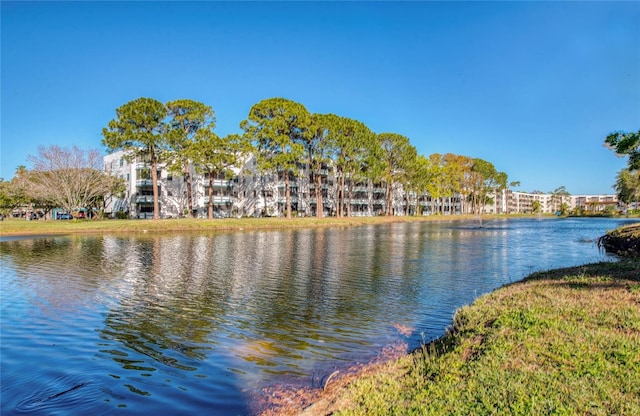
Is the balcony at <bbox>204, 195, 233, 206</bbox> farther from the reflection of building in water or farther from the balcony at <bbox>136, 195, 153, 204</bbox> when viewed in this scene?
the balcony at <bbox>136, 195, 153, 204</bbox>

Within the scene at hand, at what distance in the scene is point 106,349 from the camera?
9266 millimetres

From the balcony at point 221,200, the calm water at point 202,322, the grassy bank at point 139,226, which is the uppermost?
the balcony at point 221,200

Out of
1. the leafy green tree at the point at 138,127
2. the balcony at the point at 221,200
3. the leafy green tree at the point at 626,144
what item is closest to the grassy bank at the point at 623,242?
the leafy green tree at the point at 626,144

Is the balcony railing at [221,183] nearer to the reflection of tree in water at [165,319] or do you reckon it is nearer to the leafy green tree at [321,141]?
the leafy green tree at [321,141]

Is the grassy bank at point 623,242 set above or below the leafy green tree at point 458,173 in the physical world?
below

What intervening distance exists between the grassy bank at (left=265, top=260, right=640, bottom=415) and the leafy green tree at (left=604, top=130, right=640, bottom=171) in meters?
15.2

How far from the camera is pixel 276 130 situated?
62844 millimetres

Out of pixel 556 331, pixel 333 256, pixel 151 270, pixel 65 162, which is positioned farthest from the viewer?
pixel 65 162

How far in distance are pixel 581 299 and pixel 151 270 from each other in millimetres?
18868

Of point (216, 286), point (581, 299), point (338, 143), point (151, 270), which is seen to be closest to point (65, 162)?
point (338, 143)

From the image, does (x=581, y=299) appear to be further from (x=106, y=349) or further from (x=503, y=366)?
(x=106, y=349)

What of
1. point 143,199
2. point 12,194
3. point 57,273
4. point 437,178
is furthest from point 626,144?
point 12,194

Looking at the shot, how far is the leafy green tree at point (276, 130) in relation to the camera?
6216cm

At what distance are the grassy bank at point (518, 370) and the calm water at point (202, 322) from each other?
1.51 m
